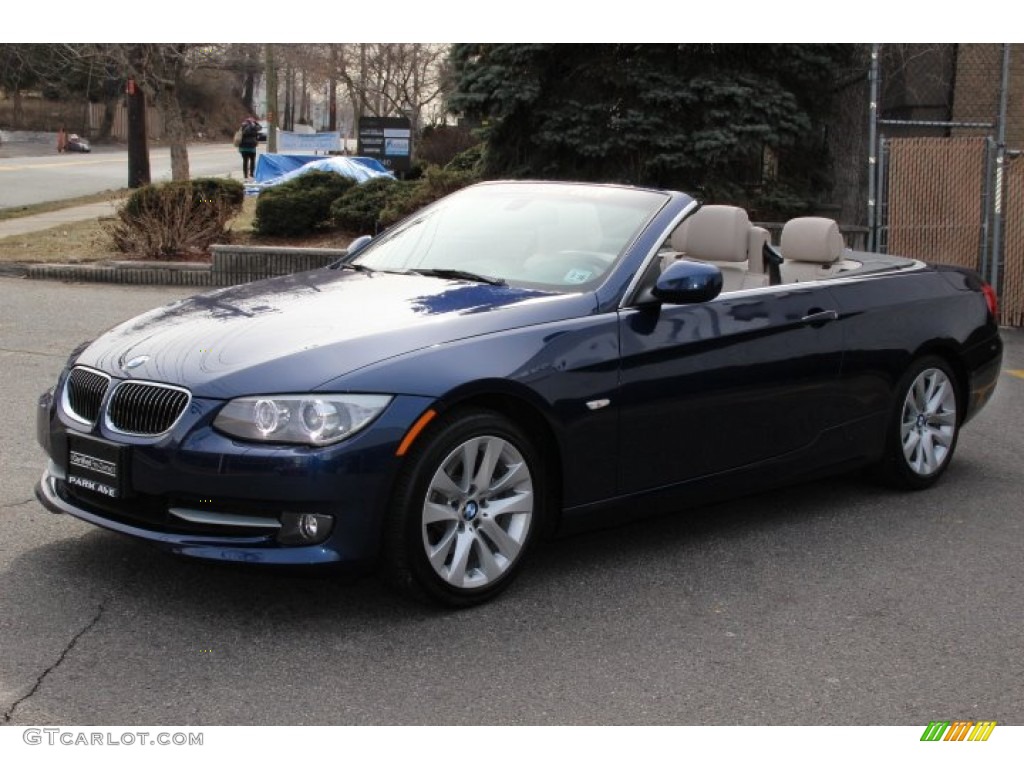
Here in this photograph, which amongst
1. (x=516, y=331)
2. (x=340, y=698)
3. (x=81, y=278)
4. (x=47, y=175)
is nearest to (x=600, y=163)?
(x=81, y=278)

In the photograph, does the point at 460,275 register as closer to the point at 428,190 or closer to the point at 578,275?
the point at 578,275

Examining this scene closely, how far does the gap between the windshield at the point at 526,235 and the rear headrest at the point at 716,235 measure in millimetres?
504

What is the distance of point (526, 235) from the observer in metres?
5.85

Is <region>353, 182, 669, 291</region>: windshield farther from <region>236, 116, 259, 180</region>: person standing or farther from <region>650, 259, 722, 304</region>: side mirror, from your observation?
<region>236, 116, 259, 180</region>: person standing

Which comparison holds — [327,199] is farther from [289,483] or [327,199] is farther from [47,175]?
[47,175]

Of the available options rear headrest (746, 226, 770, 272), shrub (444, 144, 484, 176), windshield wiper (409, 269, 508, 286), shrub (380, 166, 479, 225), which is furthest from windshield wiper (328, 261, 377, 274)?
shrub (444, 144, 484, 176)

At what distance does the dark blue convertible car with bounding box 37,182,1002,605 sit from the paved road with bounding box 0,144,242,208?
1921 cm

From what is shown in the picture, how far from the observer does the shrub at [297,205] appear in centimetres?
1677

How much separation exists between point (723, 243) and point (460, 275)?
4.79ft

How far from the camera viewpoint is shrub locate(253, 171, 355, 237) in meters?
16.8

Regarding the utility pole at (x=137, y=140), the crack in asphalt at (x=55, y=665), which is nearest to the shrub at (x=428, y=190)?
the crack in asphalt at (x=55, y=665)

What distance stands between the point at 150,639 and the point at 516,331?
167cm

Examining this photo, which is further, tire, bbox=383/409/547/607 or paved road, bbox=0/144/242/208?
paved road, bbox=0/144/242/208

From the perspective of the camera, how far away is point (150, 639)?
14.4 ft
